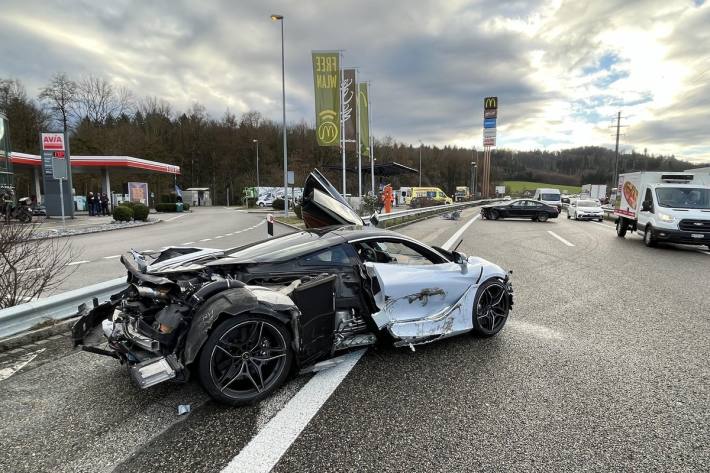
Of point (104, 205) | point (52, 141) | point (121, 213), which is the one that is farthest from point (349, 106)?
point (104, 205)

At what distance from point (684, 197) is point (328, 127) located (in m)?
15.3

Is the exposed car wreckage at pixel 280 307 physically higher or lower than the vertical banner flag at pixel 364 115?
lower

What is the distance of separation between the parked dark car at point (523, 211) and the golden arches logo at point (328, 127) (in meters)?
10.6

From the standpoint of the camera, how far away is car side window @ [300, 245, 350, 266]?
3.71 meters

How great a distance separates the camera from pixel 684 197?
12180 millimetres

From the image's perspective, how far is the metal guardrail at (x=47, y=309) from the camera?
3.90 meters

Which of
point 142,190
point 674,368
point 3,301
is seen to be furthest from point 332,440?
point 142,190

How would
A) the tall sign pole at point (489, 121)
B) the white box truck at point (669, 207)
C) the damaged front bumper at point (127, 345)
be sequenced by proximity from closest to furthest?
1. the damaged front bumper at point (127, 345)
2. the white box truck at point (669, 207)
3. the tall sign pole at point (489, 121)

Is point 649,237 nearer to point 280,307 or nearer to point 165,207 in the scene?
point 280,307

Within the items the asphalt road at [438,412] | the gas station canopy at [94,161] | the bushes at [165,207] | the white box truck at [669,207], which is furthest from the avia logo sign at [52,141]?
the white box truck at [669,207]

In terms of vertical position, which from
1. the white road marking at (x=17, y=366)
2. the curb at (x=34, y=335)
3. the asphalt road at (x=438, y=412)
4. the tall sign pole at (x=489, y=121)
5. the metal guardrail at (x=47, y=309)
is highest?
the tall sign pole at (x=489, y=121)

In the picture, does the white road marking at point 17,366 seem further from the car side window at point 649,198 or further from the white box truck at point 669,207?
the car side window at point 649,198

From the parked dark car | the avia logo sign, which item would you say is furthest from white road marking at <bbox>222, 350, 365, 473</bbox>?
the avia logo sign

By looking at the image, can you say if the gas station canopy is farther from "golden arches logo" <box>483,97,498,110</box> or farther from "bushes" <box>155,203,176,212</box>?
"golden arches logo" <box>483,97,498,110</box>
